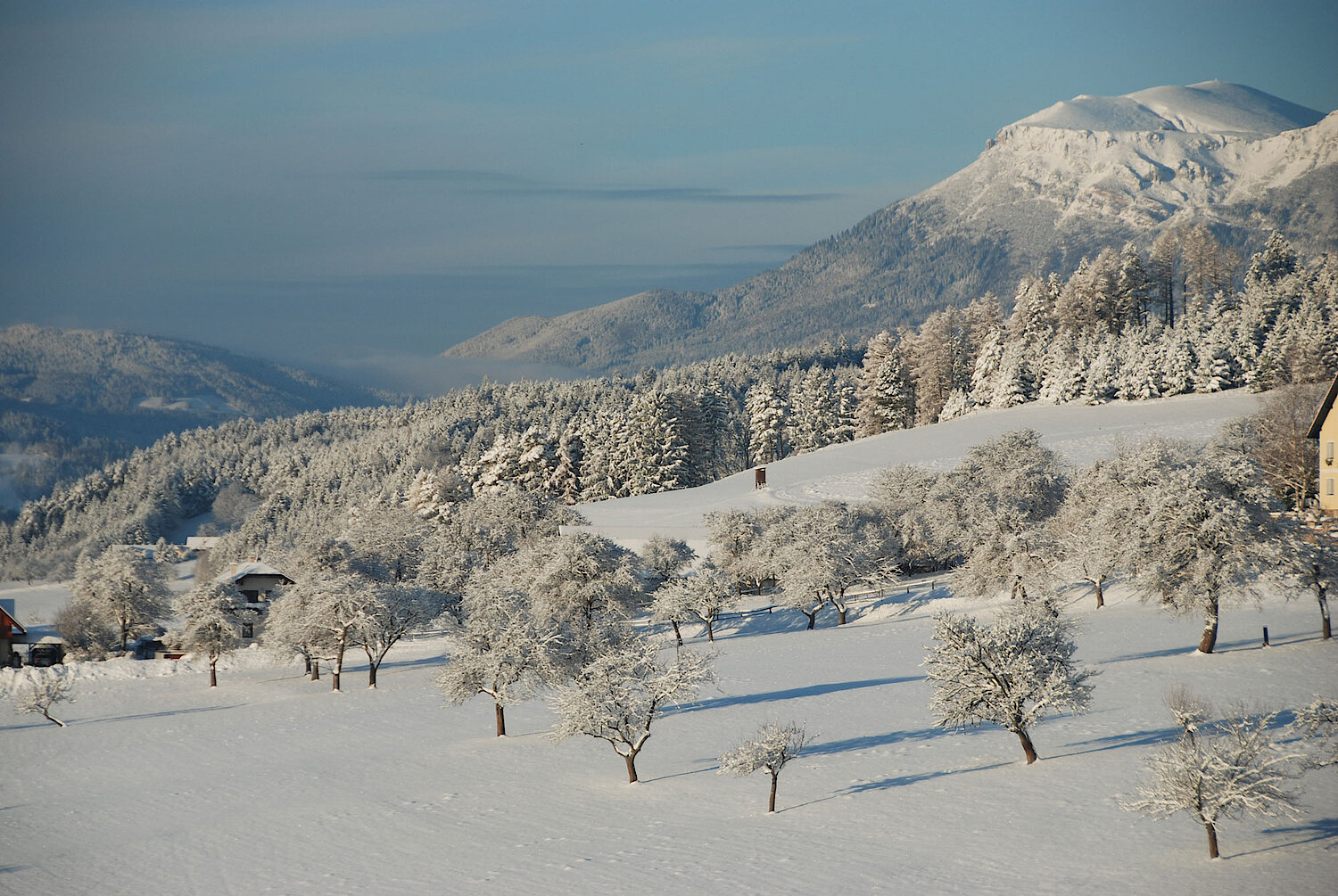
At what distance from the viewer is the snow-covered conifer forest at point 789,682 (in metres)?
22.3

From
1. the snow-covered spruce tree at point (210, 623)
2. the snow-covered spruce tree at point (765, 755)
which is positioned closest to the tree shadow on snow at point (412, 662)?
the snow-covered spruce tree at point (210, 623)

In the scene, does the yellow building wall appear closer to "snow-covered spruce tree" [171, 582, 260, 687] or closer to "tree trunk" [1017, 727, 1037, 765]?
"tree trunk" [1017, 727, 1037, 765]

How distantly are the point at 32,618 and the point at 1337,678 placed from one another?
10953cm

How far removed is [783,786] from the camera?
90.6 feet

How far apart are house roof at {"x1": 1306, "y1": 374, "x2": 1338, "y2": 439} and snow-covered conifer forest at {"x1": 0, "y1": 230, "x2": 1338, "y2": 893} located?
4.72 metres

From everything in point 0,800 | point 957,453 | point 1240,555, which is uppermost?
point 957,453

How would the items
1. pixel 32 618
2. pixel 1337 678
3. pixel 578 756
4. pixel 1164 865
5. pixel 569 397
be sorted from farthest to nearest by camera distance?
pixel 569 397
pixel 32 618
pixel 578 756
pixel 1337 678
pixel 1164 865

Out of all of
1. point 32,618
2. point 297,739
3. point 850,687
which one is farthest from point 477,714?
point 32,618

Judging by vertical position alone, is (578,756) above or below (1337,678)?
below

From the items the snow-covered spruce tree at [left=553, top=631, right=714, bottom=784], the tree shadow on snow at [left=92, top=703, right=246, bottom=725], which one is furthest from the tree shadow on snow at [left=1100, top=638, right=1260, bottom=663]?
the tree shadow on snow at [left=92, top=703, right=246, bottom=725]

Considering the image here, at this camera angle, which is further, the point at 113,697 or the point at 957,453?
the point at 957,453

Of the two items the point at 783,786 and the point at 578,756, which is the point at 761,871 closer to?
the point at 783,786

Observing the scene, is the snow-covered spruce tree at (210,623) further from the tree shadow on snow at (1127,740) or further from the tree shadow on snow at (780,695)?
the tree shadow on snow at (1127,740)

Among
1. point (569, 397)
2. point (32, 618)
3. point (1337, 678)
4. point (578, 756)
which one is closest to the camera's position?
point (1337, 678)
